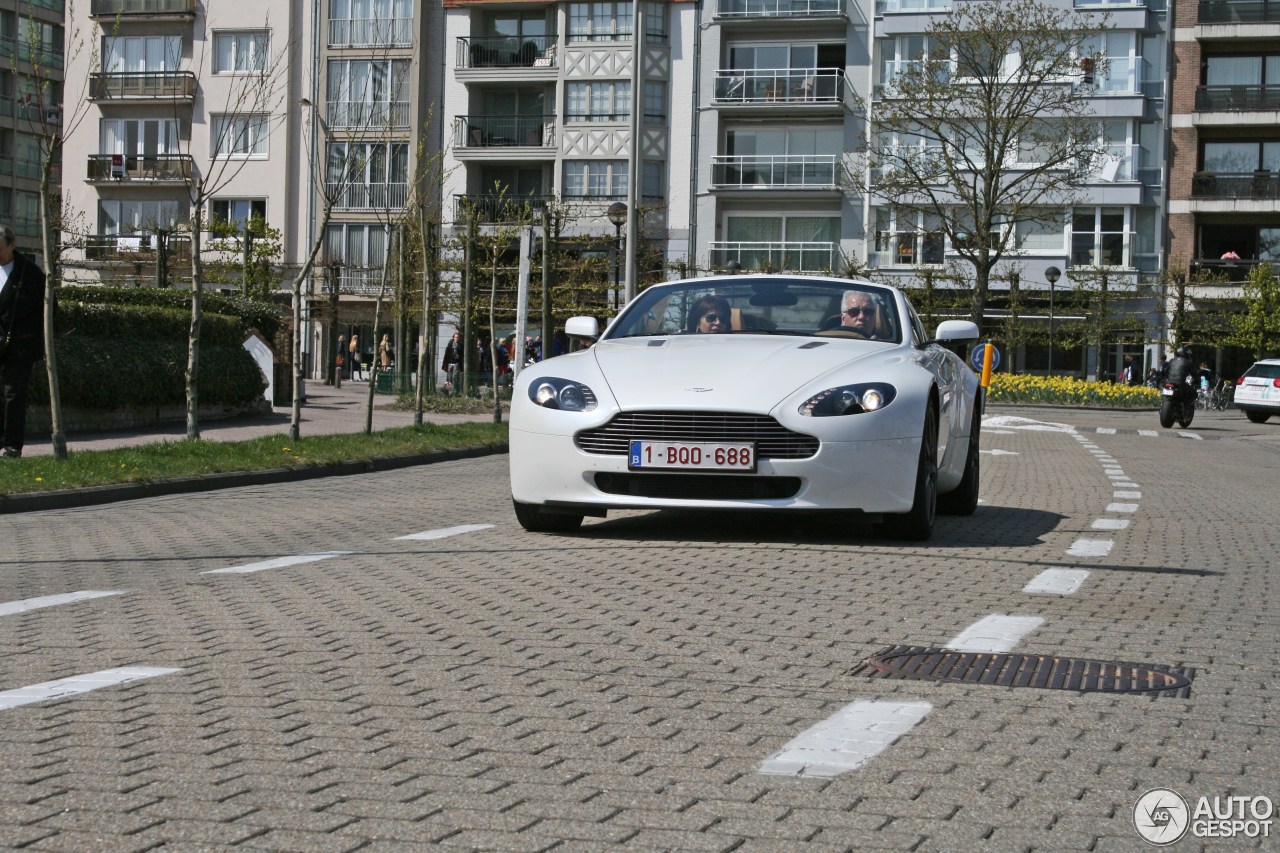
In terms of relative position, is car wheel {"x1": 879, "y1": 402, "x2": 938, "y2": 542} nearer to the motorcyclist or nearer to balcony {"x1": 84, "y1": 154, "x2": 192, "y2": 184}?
the motorcyclist

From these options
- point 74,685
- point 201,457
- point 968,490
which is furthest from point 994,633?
point 201,457

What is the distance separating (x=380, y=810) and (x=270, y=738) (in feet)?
2.65

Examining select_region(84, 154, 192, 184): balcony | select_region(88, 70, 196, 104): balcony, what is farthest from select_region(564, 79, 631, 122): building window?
select_region(84, 154, 192, 184): balcony

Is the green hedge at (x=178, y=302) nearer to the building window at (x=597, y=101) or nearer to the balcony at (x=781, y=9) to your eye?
the building window at (x=597, y=101)

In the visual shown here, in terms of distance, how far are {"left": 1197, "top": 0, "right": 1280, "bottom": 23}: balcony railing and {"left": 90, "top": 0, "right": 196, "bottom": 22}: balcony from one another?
129 feet

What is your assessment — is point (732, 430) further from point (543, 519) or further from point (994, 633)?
point (994, 633)

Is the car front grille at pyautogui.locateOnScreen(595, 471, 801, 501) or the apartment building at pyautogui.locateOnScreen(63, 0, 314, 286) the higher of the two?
the apartment building at pyautogui.locateOnScreen(63, 0, 314, 286)

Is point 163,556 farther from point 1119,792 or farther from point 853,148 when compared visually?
point 853,148

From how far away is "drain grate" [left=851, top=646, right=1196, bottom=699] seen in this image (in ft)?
18.1

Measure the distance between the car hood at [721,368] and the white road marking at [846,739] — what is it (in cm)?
400

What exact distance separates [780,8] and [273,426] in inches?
1903

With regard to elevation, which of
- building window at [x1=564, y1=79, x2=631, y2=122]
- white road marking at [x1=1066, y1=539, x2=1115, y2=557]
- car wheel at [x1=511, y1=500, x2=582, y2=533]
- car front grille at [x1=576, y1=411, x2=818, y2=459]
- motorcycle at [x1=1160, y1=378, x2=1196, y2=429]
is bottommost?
motorcycle at [x1=1160, y1=378, x2=1196, y2=429]

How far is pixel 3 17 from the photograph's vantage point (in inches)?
3359

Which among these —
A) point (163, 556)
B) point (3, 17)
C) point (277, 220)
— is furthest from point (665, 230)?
point (163, 556)
